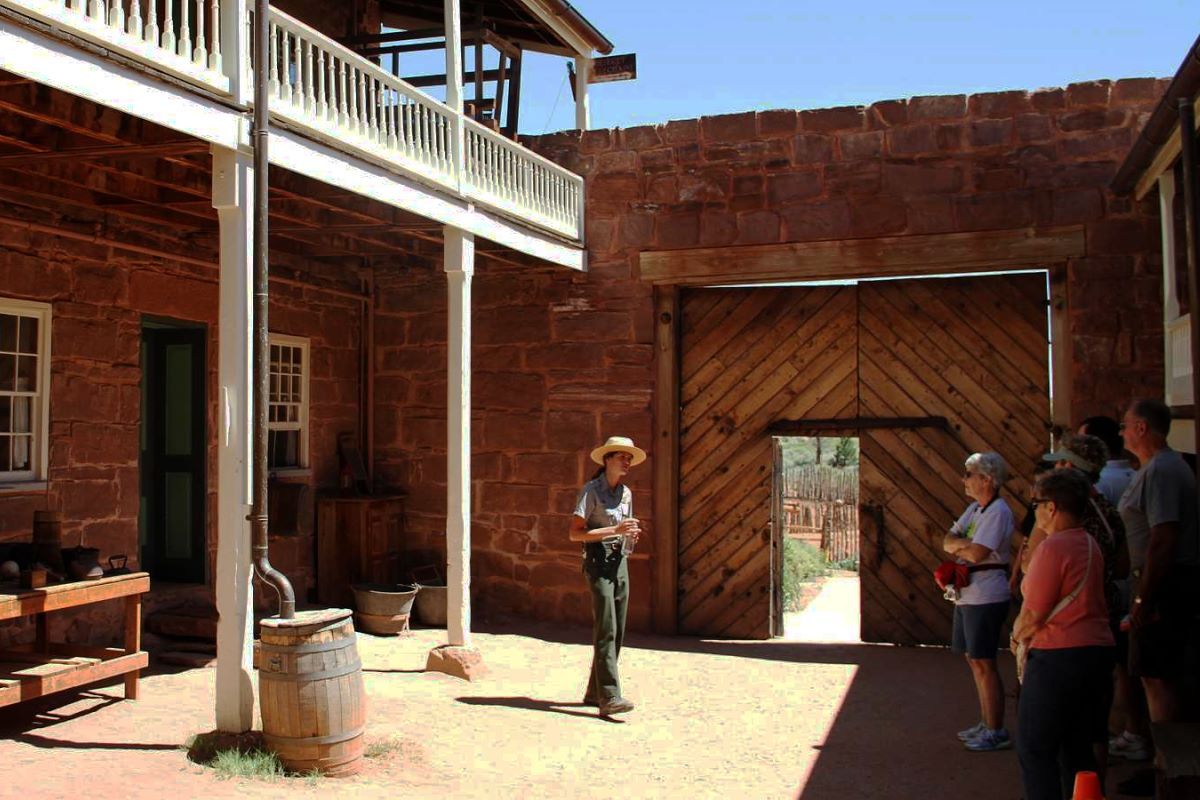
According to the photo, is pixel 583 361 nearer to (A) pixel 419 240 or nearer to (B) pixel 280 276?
(A) pixel 419 240

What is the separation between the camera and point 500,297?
11.4 meters

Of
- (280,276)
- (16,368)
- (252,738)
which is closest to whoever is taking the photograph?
(252,738)

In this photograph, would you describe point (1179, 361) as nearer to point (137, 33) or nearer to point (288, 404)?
point (137, 33)

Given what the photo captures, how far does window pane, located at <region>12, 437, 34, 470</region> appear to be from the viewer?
26.4 ft

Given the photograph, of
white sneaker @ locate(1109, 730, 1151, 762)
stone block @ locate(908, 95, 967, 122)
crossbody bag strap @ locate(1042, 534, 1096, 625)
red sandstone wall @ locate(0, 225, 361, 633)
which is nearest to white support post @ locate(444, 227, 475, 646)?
red sandstone wall @ locate(0, 225, 361, 633)

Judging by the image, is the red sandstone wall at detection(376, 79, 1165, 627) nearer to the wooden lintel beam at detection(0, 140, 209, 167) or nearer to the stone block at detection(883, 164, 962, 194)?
the stone block at detection(883, 164, 962, 194)

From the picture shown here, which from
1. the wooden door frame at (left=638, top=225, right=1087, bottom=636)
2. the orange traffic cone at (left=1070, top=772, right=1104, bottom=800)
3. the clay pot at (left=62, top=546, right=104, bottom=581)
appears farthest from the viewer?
the wooden door frame at (left=638, top=225, right=1087, bottom=636)

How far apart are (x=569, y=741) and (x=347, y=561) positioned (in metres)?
4.88

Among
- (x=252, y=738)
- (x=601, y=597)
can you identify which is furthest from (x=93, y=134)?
→ (x=601, y=597)

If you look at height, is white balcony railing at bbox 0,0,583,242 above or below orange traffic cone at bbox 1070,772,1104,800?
above

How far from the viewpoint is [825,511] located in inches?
854

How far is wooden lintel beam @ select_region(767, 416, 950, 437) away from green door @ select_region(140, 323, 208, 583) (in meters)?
5.33

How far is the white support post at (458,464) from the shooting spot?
8.65 m

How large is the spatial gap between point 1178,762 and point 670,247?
7.21 metres
